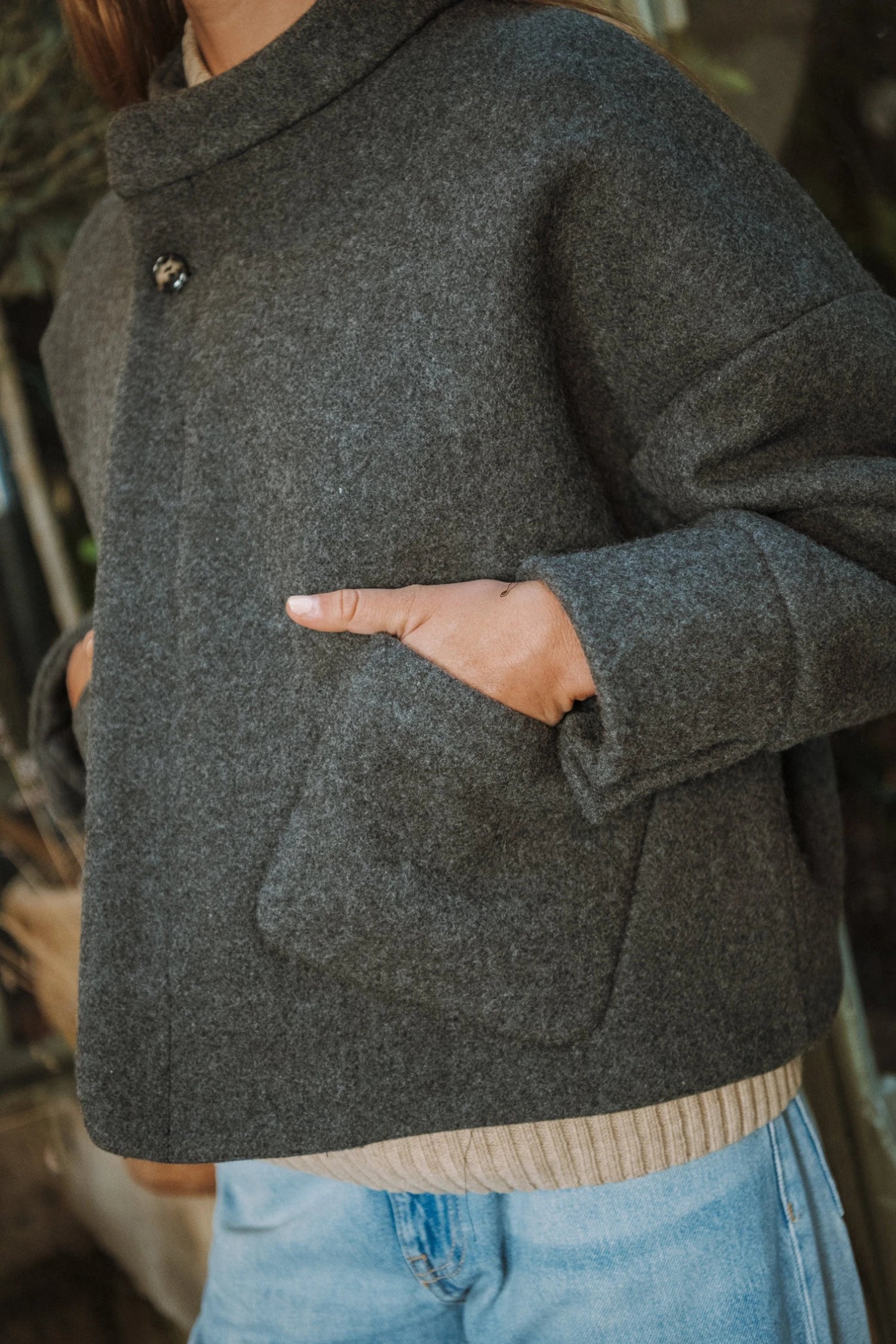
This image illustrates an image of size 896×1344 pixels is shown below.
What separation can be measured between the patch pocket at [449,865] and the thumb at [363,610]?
1cm

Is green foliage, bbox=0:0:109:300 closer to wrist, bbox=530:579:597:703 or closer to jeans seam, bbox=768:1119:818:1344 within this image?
wrist, bbox=530:579:597:703

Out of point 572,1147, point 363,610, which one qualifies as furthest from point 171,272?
point 572,1147

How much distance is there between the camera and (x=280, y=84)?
87cm

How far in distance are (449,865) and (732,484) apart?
33cm

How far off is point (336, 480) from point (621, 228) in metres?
0.26

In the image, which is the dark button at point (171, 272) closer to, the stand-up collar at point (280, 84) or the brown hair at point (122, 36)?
the stand-up collar at point (280, 84)

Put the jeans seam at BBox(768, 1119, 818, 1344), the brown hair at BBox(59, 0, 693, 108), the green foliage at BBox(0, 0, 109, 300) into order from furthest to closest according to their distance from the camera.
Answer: the green foliage at BBox(0, 0, 109, 300) → the brown hair at BBox(59, 0, 693, 108) → the jeans seam at BBox(768, 1119, 818, 1344)

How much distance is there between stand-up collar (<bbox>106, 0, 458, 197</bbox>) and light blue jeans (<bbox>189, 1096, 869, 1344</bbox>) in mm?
827

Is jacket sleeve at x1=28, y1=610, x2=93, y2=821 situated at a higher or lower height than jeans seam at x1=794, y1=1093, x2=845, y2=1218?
higher

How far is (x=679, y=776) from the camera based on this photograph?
2.54 ft

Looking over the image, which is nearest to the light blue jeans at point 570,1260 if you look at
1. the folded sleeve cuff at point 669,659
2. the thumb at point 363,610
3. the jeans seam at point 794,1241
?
the jeans seam at point 794,1241

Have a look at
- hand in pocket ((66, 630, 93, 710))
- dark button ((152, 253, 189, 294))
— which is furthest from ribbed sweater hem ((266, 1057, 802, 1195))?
dark button ((152, 253, 189, 294))

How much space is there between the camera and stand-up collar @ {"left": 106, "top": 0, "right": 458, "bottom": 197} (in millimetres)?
864

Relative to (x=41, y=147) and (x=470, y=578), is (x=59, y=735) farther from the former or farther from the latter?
(x=41, y=147)
